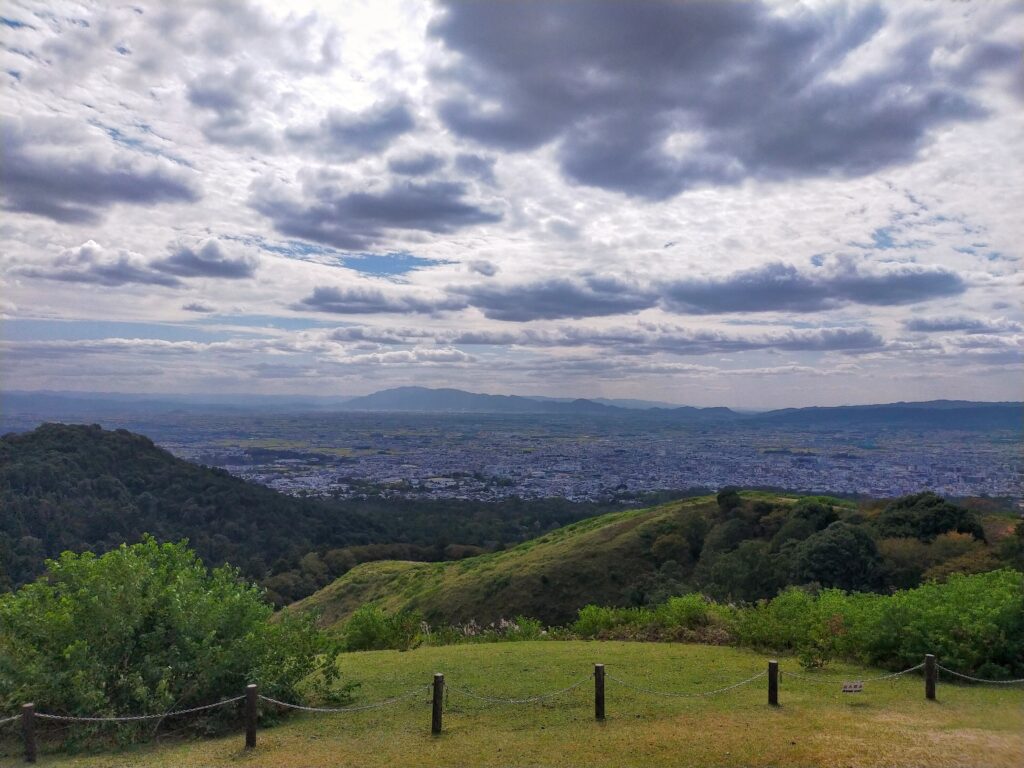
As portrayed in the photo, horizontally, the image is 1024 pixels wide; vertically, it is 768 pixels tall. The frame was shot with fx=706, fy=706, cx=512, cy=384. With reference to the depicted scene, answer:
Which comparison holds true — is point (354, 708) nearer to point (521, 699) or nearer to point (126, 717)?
point (521, 699)

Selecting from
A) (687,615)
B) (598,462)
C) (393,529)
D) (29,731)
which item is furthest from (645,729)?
(598,462)

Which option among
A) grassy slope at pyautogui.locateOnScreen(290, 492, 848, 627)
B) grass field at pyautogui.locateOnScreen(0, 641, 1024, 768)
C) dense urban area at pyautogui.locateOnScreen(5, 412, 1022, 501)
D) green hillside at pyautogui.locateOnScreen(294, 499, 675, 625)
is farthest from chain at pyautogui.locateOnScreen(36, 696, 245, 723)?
dense urban area at pyautogui.locateOnScreen(5, 412, 1022, 501)

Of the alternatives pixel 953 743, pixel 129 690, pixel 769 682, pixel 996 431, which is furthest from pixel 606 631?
pixel 996 431

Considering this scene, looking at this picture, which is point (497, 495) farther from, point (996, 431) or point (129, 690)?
point (996, 431)

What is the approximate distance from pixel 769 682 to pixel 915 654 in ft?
12.4

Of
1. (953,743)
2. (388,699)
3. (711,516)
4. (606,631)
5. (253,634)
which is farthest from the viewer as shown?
(711,516)

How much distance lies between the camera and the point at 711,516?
1741 inches

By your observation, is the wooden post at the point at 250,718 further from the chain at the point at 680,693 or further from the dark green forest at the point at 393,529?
the dark green forest at the point at 393,529

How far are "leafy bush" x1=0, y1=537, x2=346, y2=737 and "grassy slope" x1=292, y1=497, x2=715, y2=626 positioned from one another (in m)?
23.4

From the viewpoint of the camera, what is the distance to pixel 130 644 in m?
10.4

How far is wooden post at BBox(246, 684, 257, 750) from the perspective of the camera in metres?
9.39

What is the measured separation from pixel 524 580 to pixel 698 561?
31.2ft

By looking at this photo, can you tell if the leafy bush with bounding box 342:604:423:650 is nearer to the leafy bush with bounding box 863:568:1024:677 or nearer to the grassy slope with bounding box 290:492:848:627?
the leafy bush with bounding box 863:568:1024:677

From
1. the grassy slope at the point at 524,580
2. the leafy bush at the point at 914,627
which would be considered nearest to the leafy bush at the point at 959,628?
the leafy bush at the point at 914,627
